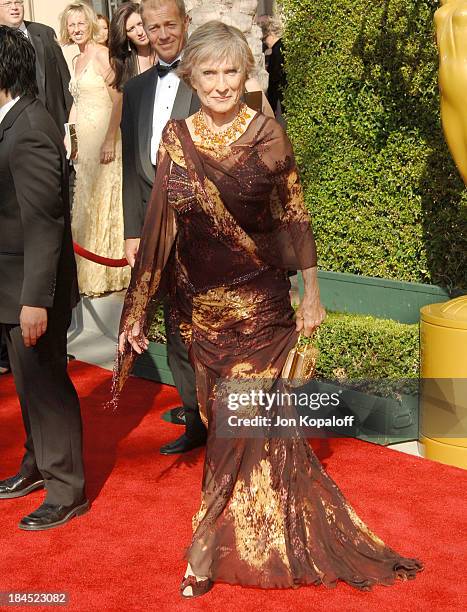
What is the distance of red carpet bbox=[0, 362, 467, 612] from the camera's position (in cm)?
409

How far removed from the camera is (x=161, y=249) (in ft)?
13.8

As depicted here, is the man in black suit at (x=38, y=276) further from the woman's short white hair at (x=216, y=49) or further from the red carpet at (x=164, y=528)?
the woman's short white hair at (x=216, y=49)

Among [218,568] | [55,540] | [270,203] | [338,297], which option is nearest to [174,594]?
[218,568]

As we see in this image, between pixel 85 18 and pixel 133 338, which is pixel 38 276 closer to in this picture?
pixel 133 338

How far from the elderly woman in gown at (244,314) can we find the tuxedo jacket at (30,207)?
452 mm

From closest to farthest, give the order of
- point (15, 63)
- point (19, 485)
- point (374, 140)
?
point (15, 63) < point (19, 485) < point (374, 140)

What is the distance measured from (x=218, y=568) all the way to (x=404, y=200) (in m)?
3.93

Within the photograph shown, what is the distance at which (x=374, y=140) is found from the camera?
765 cm

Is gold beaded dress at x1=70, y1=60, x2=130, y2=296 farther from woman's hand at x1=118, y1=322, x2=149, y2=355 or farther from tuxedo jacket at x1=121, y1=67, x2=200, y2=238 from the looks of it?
woman's hand at x1=118, y1=322, x2=149, y2=355

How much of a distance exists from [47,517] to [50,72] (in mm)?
4679

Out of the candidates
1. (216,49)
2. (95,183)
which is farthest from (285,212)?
→ (95,183)

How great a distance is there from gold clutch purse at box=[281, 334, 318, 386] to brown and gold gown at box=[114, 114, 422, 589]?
2.3 inches

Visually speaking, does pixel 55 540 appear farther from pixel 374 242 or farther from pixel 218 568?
pixel 374 242

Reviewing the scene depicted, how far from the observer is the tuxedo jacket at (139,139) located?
18.7ft
